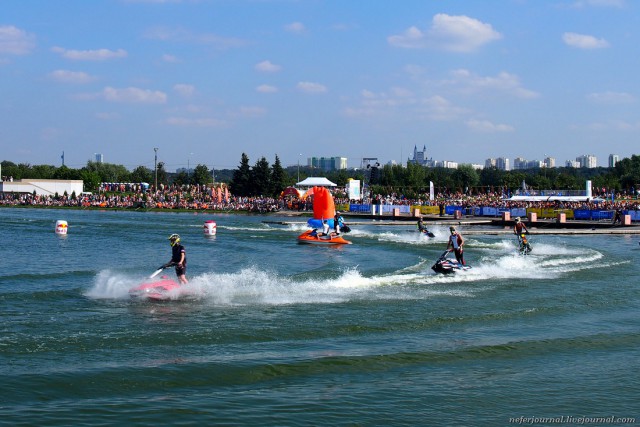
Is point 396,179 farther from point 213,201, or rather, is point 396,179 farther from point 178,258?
point 178,258

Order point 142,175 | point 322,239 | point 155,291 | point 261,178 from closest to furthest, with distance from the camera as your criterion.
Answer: point 155,291 → point 322,239 → point 261,178 → point 142,175

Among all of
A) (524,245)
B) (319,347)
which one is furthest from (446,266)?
(319,347)

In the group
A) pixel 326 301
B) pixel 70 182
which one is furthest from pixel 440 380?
pixel 70 182

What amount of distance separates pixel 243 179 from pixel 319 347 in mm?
105132

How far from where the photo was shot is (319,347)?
47.4 feet

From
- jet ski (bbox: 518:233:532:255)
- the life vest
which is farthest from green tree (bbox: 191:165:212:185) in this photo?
the life vest

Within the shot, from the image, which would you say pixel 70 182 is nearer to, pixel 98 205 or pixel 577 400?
pixel 98 205

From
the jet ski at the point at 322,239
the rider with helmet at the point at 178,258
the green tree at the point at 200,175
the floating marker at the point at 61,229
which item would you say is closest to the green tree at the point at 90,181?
the green tree at the point at 200,175

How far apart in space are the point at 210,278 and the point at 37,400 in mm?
12751

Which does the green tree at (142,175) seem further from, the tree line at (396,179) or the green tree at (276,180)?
the green tree at (276,180)

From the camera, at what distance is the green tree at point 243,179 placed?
4641 inches

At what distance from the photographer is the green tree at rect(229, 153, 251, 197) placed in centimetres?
11788

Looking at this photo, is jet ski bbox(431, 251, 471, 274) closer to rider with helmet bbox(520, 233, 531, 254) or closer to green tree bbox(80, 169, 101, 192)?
rider with helmet bbox(520, 233, 531, 254)

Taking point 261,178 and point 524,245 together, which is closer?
point 524,245
